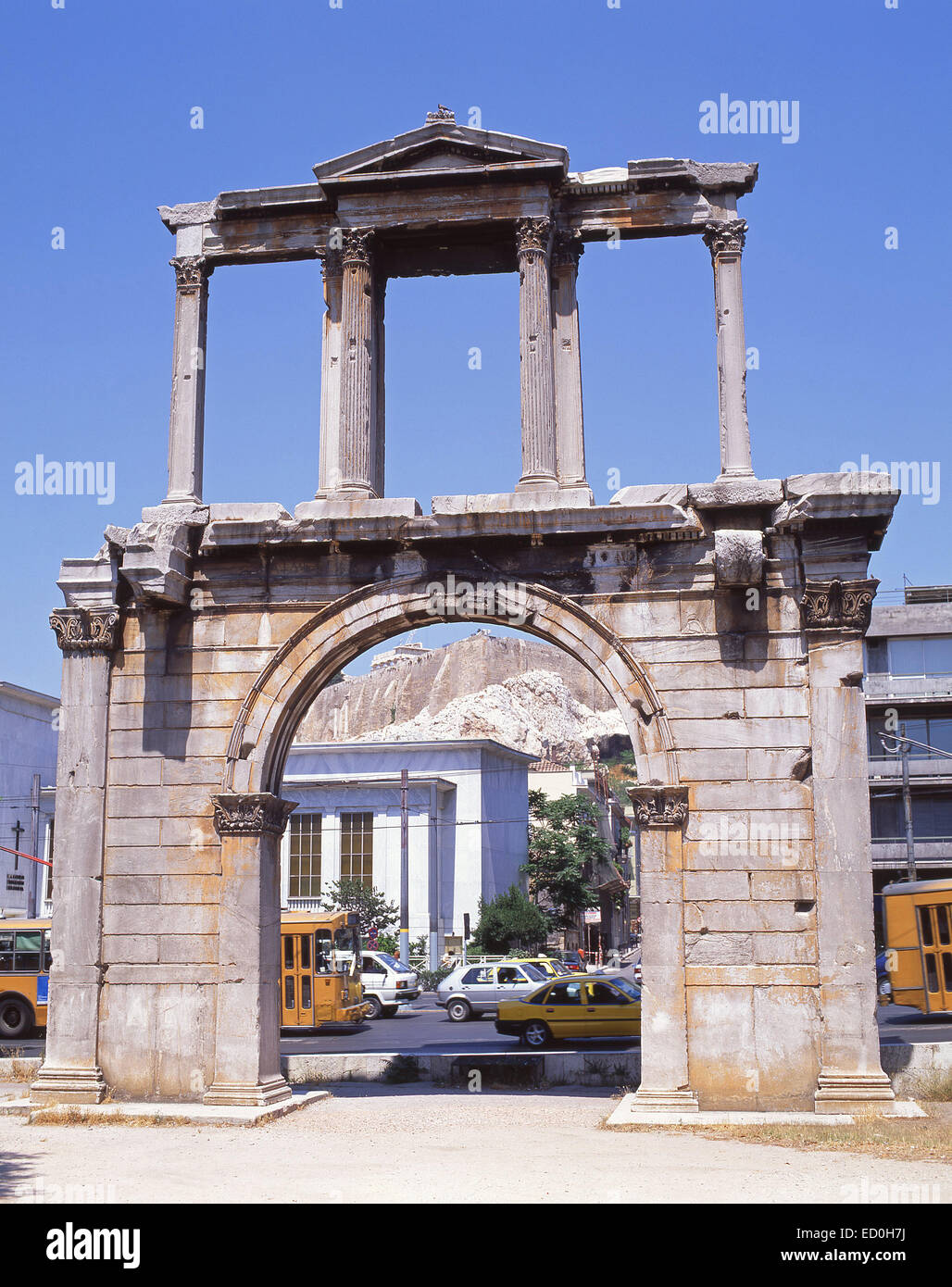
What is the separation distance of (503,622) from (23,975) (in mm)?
16654

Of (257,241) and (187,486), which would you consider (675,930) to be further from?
(257,241)

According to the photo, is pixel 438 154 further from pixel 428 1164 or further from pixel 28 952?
pixel 28 952

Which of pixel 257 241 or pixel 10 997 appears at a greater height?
pixel 257 241

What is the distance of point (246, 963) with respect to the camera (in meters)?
14.6

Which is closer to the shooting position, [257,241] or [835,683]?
[835,683]

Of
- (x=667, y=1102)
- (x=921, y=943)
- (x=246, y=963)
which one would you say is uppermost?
(x=246, y=963)

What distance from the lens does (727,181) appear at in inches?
618

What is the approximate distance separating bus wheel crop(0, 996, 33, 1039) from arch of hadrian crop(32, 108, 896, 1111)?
43.4 ft

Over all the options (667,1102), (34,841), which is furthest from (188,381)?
(34,841)

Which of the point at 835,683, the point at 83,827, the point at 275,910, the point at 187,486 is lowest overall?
Result: the point at 275,910

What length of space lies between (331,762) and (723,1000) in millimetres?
34584

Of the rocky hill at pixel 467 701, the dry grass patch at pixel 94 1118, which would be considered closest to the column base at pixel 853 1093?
the dry grass patch at pixel 94 1118

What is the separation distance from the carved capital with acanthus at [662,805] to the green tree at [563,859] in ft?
126

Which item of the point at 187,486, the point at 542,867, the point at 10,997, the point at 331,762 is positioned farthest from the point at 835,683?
the point at 542,867
